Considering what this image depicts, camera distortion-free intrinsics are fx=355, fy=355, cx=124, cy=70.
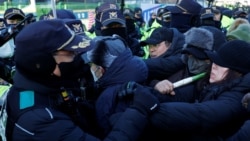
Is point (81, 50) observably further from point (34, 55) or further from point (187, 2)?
point (187, 2)

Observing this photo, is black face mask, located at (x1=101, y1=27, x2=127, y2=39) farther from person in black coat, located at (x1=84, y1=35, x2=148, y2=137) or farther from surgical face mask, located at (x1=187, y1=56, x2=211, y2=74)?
person in black coat, located at (x1=84, y1=35, x2=148, y2=137)

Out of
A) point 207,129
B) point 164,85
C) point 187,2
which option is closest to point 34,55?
point 164,85

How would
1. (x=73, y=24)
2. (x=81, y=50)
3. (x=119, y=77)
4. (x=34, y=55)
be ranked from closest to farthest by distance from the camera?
(x=34, y=55)
(x=81, y=50)
(x=119, y=77)
(x=73, y=24)

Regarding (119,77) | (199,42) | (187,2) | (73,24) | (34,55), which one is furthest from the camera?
(187,2)

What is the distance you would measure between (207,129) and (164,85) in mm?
412

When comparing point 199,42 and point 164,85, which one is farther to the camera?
point 199,42

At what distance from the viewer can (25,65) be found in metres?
1.81

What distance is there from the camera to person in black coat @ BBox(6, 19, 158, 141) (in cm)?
174

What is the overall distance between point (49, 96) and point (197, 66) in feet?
3.69

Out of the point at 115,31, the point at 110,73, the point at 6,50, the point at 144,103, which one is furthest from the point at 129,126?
the point at 6,50

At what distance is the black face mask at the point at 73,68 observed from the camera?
1895mm

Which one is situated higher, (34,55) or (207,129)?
(34,55)

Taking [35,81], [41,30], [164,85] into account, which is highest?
[41,30]

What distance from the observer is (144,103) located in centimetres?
188
